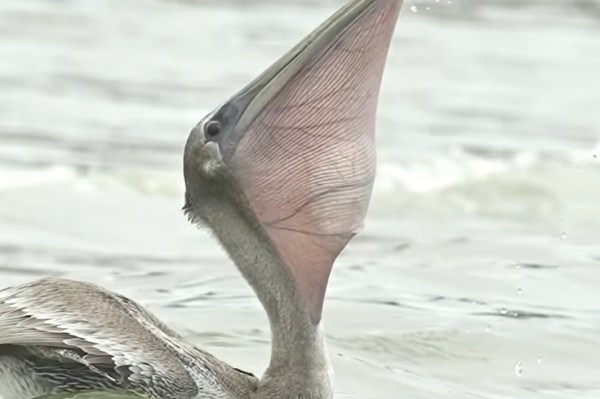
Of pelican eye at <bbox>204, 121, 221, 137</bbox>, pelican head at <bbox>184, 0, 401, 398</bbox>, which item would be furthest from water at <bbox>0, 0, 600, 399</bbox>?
pelican eye at <bbox>204, 121, 221, 137</bbox>

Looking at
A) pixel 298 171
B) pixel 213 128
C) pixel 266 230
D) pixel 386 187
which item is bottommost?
pixel 386 187

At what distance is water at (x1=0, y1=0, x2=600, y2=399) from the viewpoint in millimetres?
7258

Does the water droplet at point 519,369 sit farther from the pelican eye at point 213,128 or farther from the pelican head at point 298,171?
the pelican eye at point 213,128

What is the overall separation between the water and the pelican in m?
1.14

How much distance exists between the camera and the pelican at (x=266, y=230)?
4973 mm

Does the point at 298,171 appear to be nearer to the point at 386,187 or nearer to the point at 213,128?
the point at 213,128

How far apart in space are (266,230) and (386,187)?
5.92m

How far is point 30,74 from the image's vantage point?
14.2 meters

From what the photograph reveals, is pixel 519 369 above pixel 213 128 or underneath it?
underneath

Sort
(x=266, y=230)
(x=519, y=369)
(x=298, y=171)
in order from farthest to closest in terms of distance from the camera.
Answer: (x=519, y=369) → (x=266, y=230) → (x=298, y=171)

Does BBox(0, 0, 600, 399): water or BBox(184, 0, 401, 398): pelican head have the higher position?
BBox(184, 0, 401, 398): pelican head

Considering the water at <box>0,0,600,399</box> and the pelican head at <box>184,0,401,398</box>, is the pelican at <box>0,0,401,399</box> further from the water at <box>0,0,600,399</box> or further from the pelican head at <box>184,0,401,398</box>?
the water at <box>0,0,600,399</box>

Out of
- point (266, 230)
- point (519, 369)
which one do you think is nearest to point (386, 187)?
point (519, 369)

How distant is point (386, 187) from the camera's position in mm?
11141
